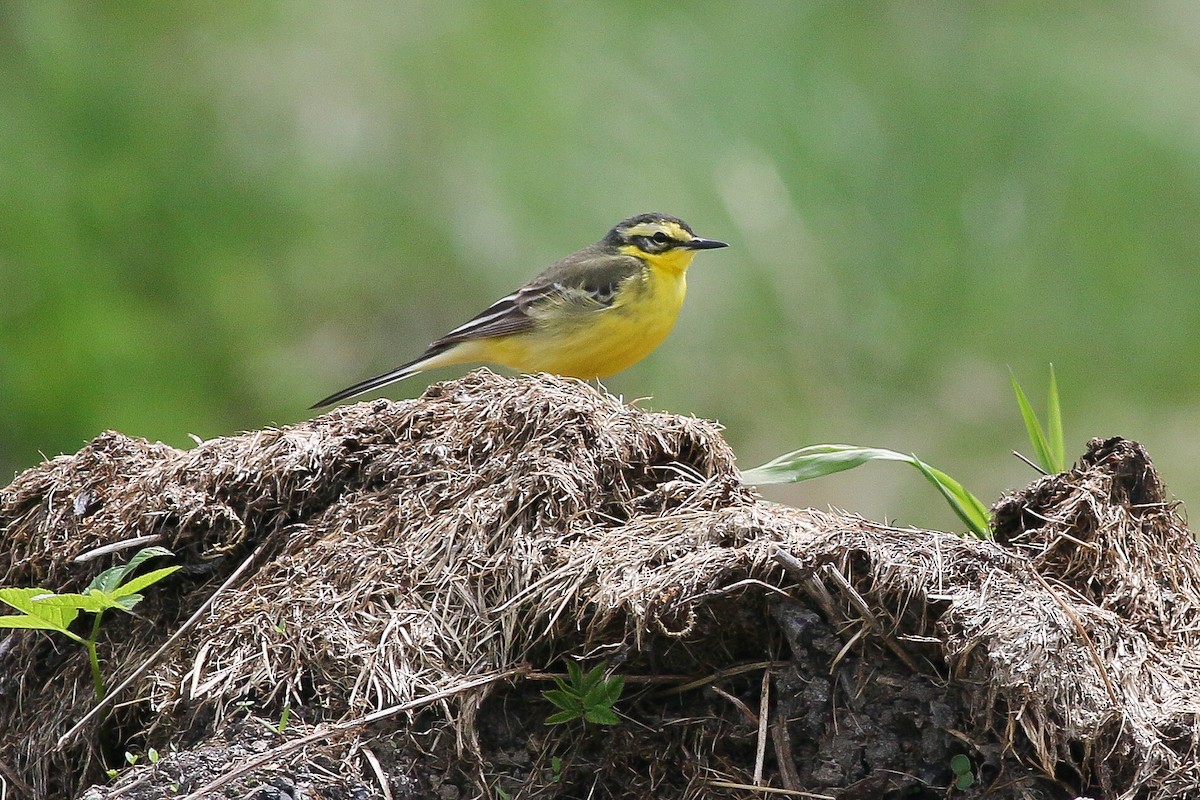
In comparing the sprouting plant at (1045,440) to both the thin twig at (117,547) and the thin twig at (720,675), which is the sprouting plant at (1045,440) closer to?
the thin twig at (720,675)

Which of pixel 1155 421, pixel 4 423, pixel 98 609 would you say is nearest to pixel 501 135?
pixel 4 423

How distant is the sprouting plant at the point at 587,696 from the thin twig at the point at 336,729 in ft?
0.47

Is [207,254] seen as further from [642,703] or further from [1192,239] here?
[642,703]

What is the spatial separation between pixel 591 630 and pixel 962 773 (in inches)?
39.3

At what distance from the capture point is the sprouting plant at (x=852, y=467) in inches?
199

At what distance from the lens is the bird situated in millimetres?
7578

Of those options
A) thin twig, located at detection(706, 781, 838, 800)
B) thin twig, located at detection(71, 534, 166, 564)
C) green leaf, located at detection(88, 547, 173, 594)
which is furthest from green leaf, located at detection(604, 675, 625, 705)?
thin twig, located at detection(71, 534, 166, 564)

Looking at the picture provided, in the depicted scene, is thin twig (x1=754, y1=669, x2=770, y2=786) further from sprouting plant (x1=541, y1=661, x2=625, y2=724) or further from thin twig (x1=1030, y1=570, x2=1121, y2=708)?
thin twig (x1=1030, y1=570, x2=1121, y2=708)

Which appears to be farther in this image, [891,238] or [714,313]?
[891,238]

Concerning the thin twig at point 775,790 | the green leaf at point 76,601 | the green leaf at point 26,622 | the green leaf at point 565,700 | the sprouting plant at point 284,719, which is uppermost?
the green leaf at point 76,601

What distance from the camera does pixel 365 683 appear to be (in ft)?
13.0

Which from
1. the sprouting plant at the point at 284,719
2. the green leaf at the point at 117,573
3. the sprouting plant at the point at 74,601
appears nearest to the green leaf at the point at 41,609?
the sprouting plant at the point at 74,601

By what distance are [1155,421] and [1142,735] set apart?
31.2ft

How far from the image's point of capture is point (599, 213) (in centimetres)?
1268
